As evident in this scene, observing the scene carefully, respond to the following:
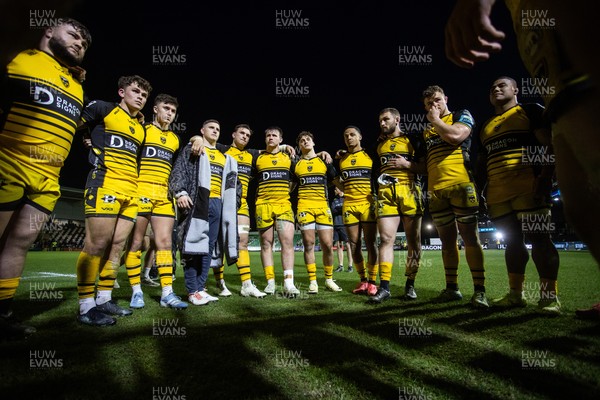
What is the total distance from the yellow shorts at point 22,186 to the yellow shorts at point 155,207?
1545mm

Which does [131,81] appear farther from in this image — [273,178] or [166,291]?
[166,291]

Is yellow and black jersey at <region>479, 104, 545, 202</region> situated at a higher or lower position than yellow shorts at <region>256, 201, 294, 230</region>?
higher

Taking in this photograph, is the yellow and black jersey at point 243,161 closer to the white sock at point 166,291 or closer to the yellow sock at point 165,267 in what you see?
the yellow sock at point 165,267

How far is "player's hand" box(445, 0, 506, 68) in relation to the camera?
1284 mm

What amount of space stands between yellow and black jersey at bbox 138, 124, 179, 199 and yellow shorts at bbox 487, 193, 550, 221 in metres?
4.79

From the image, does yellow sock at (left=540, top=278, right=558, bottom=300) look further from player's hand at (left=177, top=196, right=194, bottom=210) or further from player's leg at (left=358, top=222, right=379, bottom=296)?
player's hand at (left=177, top=196, right=194, bottom=210)

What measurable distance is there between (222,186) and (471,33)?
15.0 feet

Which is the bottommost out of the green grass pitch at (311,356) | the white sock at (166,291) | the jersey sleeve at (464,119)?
the green grass pitch at (311,356)

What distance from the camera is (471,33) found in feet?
4.46

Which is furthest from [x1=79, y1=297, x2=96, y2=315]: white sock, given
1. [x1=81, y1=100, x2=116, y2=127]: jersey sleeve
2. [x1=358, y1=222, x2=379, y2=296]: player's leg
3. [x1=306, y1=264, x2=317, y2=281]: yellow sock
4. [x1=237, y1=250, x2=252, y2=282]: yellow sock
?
[x1=358, y1=222, x2=379, y2=296]: player's leg

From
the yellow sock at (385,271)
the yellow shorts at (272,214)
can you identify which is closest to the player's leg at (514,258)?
the yellow sock at (385,271)

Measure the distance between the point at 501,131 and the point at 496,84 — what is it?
701 mm

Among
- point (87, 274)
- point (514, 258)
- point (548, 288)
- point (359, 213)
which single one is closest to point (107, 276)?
point (87, 274)

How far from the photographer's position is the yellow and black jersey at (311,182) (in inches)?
238
